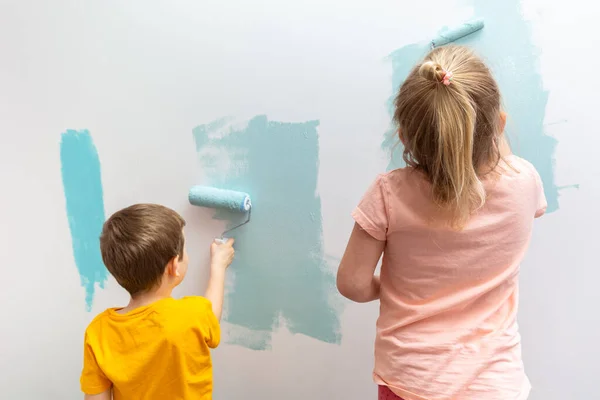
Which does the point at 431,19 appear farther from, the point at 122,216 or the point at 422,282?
the point at 122,216

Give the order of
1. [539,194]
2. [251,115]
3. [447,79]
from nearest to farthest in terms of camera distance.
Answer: [447,79] < [539,194] < [251,115]

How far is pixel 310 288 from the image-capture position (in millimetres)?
937

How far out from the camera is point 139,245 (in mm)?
699

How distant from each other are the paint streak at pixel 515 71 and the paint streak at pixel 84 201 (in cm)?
64

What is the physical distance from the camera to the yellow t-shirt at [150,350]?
70 cm

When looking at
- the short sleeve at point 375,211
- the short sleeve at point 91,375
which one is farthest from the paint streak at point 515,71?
the short sleeve at point 91,375

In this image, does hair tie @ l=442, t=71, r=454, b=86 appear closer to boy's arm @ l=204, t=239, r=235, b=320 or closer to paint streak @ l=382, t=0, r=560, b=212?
paint streak @ l=382, t=0, r=560, b=212

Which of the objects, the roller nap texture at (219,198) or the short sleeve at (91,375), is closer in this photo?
the short sleeve at (91,375)

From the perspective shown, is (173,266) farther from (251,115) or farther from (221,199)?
(251,115)

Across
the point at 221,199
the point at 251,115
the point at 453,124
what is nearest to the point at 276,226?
the point at 221,199

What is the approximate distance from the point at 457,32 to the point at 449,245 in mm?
389

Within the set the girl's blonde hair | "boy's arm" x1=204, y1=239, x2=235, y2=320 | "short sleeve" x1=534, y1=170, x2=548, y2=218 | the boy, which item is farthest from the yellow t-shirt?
"short sleeve" x1=534, y1=170, x2=548, y2=218

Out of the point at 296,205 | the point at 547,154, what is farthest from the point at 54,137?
the point at 547,154

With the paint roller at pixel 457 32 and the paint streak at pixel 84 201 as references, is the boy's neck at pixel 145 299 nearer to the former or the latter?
the paint streak at pixel 84 201
